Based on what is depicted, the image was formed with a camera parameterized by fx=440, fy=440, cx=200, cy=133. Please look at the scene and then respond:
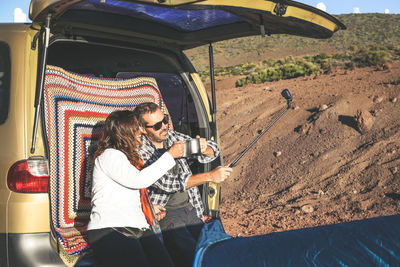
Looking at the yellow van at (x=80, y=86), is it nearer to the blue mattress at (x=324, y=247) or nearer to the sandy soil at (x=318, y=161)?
the blue mattress at (x=324, y=247)

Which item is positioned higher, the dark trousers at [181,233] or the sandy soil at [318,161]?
the dark trousers at [181,233]

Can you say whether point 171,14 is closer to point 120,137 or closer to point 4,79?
point 120,137

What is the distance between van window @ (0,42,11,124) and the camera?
2619 millimetres

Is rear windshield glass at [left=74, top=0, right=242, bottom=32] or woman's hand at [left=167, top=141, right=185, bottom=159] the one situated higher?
rear windshield glass at [left=74, top=0, right=242, bottom=32]

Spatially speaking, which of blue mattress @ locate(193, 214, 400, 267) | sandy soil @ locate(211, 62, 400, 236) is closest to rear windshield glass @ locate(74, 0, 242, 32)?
blue mattress @ locate(193, 214, 400, 267)

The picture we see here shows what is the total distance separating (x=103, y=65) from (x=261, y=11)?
7.00ft

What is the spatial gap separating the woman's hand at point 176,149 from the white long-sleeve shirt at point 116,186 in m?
0.21

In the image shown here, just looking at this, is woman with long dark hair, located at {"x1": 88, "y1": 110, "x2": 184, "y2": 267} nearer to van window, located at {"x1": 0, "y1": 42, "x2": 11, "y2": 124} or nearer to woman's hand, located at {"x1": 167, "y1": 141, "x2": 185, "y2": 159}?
woman's hand, located at {"x1": 167, "y1": 141, "x2": 185, "y2": 159}

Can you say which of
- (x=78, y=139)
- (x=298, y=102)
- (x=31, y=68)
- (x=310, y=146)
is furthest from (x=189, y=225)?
(x=298, y=102)

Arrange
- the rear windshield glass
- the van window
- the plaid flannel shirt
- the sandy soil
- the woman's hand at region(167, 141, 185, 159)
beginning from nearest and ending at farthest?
the van window, the woman's hand at region(167, 141, 185, 159), the rear windshield glass, the plaid flannel shirt, the sandy soil

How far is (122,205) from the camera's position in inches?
108

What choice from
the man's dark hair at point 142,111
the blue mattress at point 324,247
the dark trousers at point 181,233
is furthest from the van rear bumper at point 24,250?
the man's dark hair at point 142,111

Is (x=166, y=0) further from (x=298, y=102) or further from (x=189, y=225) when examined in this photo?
(x=298, y=102)

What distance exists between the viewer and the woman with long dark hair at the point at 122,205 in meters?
2.64
